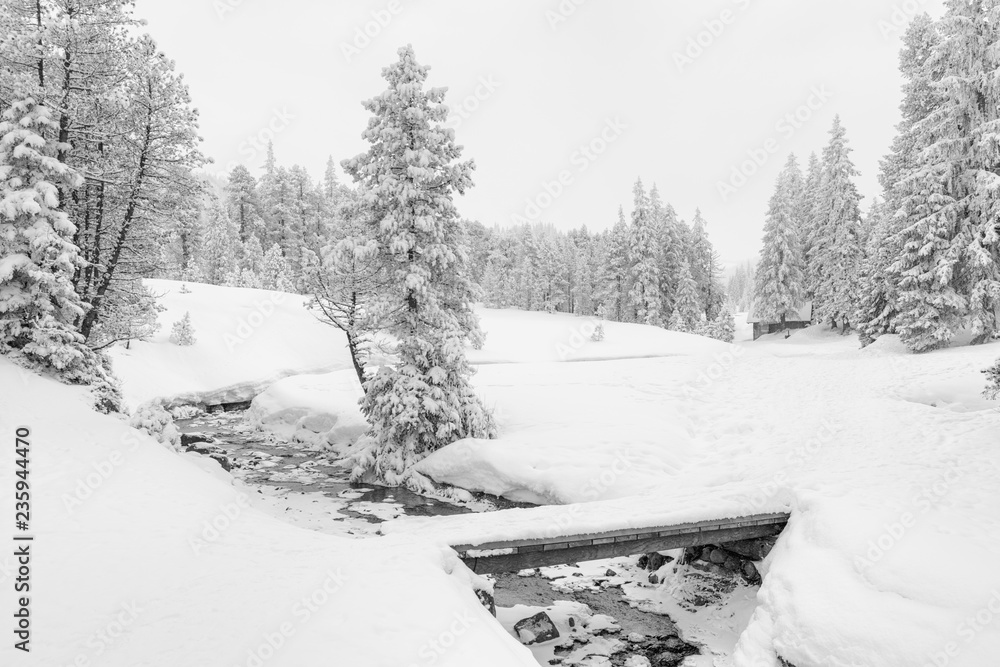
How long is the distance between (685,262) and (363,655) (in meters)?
52.6

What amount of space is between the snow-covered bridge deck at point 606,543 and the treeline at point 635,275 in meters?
41.6

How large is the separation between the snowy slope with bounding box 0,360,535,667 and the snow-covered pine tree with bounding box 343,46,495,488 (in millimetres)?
6287

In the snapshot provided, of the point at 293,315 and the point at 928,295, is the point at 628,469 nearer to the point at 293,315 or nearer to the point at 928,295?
the point at 928,295

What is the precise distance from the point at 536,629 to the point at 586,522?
2.22 m

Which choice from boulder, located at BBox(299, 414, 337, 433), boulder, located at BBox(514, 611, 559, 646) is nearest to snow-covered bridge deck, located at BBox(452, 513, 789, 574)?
boulder, located at BBox(514, 611, 559, 646)

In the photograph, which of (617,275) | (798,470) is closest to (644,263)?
(617,275)

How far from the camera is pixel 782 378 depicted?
24.1 meters

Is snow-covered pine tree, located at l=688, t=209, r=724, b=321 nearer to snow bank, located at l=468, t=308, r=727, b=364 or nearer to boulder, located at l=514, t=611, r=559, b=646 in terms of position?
snow bank, located at l=468, t=308, r=727, b=364

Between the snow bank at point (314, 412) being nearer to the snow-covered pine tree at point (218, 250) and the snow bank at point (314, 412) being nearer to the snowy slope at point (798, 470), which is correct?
the snowy slope at point (798, 470)

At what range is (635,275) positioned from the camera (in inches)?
2025

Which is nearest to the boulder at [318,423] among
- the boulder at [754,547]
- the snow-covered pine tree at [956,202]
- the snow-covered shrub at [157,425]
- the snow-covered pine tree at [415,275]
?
the snow-covered pine tree at [415,275]

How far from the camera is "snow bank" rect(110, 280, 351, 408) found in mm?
26469

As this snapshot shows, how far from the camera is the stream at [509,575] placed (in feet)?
31.8

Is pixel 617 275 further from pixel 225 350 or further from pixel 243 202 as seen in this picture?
pixel 243 202
